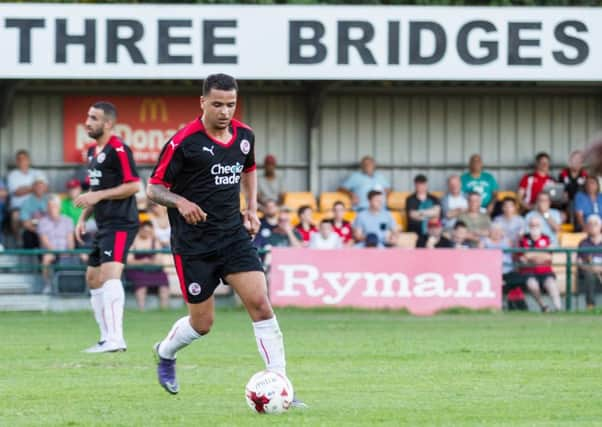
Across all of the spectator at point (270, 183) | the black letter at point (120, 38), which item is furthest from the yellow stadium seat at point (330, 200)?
the black letter at point (120, 38)

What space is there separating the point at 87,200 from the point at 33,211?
7.98 m

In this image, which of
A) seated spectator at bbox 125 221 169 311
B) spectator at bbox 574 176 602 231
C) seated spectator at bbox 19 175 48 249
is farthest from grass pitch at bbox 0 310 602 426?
spectator at bbox 574 176 602 231

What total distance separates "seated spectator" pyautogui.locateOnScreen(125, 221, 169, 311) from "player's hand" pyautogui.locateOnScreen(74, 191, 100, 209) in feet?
21.7

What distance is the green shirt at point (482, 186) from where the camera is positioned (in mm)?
21641

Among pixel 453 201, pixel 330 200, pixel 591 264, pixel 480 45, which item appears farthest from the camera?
pixel 330 200

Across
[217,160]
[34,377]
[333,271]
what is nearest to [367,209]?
[333,271]

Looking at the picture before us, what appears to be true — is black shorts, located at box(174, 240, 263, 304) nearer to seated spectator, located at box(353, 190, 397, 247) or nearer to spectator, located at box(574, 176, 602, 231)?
seated spectator, located at box(353, 190, 397, 247)

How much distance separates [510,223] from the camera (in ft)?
67.2

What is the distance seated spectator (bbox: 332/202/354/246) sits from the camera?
19750mm

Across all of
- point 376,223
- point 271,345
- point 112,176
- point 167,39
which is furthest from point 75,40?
point 271,345

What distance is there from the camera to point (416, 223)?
20.7 meters

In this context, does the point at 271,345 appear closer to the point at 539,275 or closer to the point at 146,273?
the point at 146,273

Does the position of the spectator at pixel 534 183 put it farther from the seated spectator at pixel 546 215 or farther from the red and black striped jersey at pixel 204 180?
the red and black striped jersey at pixel 204 180

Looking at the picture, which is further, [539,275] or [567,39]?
[567,39]
